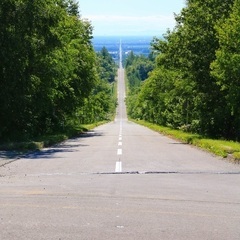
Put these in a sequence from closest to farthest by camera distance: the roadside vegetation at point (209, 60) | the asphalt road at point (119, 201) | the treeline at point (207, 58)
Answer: the asphalt road at point (119, 201) → the roadside vegetation at point (209, 60) → the treeline at point (207, 58)

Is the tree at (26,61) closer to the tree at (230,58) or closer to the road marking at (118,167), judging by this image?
the tree at (230,58)

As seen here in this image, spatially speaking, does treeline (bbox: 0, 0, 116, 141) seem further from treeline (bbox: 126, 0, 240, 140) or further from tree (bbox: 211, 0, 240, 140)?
tree (bbox: 211, 0, 240, 140)

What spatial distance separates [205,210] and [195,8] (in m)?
25.5

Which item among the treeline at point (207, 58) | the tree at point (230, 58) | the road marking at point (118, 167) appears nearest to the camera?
the road marking at point (118, 167)

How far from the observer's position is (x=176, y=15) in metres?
34.1

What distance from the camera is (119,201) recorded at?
8.43 meters

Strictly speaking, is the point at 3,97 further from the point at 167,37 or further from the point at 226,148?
the point at 167,37

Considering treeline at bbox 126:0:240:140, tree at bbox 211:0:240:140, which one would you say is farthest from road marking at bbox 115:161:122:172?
treeline at bbox 126:0:240:140

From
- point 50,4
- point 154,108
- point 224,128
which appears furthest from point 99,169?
point 154,108

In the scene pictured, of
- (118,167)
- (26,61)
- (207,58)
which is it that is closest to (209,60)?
(207,58)

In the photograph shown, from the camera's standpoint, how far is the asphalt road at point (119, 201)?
20.4 ft

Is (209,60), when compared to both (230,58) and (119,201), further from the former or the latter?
(119,201)

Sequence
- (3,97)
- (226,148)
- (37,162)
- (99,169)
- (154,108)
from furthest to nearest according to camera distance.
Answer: (154,108), (3,97), (226,148), (37,162), (99,169)

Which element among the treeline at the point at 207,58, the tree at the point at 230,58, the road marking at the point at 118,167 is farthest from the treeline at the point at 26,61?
the road marking at the point at 118,167
